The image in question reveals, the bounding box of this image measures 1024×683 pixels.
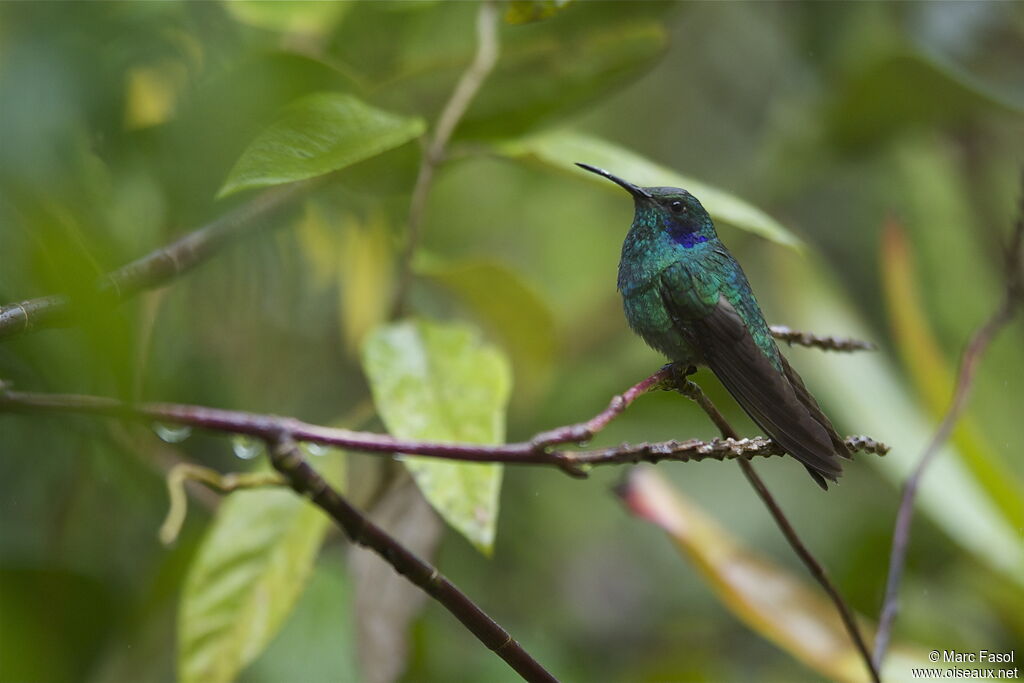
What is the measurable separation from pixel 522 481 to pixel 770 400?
906 mm

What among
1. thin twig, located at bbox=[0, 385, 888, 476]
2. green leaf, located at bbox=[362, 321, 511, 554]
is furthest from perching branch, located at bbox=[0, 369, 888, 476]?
green leaf, located at bbox=[362, 321, 511, 554]

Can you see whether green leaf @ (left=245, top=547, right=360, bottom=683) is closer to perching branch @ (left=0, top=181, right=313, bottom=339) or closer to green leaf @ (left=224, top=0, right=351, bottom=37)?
perching branch @ (left=0, top=181, right=313, bottom=339)

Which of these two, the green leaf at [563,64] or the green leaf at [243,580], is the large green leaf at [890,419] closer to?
the green leaf at [563,64]

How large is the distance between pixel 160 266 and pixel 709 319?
1.36 ft

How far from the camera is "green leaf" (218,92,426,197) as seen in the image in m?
0.61

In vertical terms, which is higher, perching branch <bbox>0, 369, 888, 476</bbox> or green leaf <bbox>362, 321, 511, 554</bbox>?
perching branch <bbox>0, 369, 888, 476</bbox>

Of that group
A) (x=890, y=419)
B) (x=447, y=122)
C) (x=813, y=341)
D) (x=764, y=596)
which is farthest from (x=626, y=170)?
(x=890, y=419)

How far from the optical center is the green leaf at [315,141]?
0.61 m

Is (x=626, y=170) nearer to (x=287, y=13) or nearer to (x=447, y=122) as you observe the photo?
(x=447, y=122)

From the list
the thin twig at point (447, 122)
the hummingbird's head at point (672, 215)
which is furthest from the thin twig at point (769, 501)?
the thin twig at point (447, 122)

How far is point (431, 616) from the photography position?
3.60ft

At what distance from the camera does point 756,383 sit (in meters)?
0.51

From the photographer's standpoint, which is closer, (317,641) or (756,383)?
(756,383)

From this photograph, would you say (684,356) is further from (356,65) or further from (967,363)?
(356,65)
